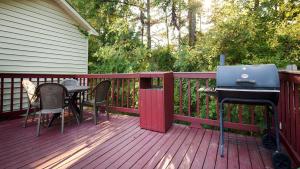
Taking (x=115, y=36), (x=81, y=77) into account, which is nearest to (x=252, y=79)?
(x=81, y=77)

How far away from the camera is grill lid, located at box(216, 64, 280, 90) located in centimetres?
216

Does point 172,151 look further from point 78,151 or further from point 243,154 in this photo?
point 78,151

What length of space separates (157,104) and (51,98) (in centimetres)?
188

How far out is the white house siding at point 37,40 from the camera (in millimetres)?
5293

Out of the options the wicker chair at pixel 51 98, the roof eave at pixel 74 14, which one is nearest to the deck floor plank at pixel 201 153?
the wicker chair at pixel 51 98

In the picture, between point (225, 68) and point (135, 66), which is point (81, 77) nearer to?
point (135, 66)

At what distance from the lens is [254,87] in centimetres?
221

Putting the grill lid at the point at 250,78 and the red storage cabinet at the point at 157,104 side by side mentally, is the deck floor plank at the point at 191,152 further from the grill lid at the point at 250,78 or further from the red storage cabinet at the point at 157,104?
the grill lid at the point at 250,78

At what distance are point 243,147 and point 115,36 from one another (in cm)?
705

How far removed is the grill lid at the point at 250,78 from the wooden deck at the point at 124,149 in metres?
0.92

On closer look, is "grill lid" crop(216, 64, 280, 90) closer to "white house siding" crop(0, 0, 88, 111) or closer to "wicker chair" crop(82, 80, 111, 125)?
"wicker chair" crop(82, 80, 111, 125)

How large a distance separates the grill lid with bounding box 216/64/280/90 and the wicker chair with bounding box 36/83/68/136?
2.67 meters

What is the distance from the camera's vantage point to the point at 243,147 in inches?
107

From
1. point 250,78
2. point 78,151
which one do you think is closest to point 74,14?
point 78,151
